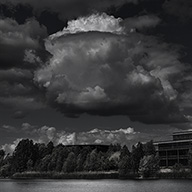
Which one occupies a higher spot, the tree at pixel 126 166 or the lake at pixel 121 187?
the tree at pixel 126 166

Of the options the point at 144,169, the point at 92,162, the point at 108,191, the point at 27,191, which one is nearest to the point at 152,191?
the point at 108,191

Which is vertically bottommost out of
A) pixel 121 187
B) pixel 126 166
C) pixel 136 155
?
pixel 121 187

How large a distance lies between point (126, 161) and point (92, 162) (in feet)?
104

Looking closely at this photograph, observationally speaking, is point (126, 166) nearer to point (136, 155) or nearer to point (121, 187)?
point (136, 155)

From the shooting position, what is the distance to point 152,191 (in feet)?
306

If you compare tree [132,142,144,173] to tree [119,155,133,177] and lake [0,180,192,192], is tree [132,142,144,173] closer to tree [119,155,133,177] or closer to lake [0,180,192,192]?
tree [119,155,133,177]

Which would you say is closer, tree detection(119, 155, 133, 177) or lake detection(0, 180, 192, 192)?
lake detection(0, 180, 192, 192)

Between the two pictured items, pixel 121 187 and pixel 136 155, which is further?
pixel 136 155

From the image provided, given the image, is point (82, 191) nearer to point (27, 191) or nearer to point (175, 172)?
point (27, 191)

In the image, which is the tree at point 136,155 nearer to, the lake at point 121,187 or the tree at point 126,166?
the tree at point 126,166

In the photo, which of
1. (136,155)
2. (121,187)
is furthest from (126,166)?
(121,187)

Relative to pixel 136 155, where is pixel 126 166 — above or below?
below

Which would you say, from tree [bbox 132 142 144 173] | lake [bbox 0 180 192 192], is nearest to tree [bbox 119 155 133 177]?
tree [bbox 132 142 144 173]

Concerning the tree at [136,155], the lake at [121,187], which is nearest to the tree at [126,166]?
the tree at [136,155]
